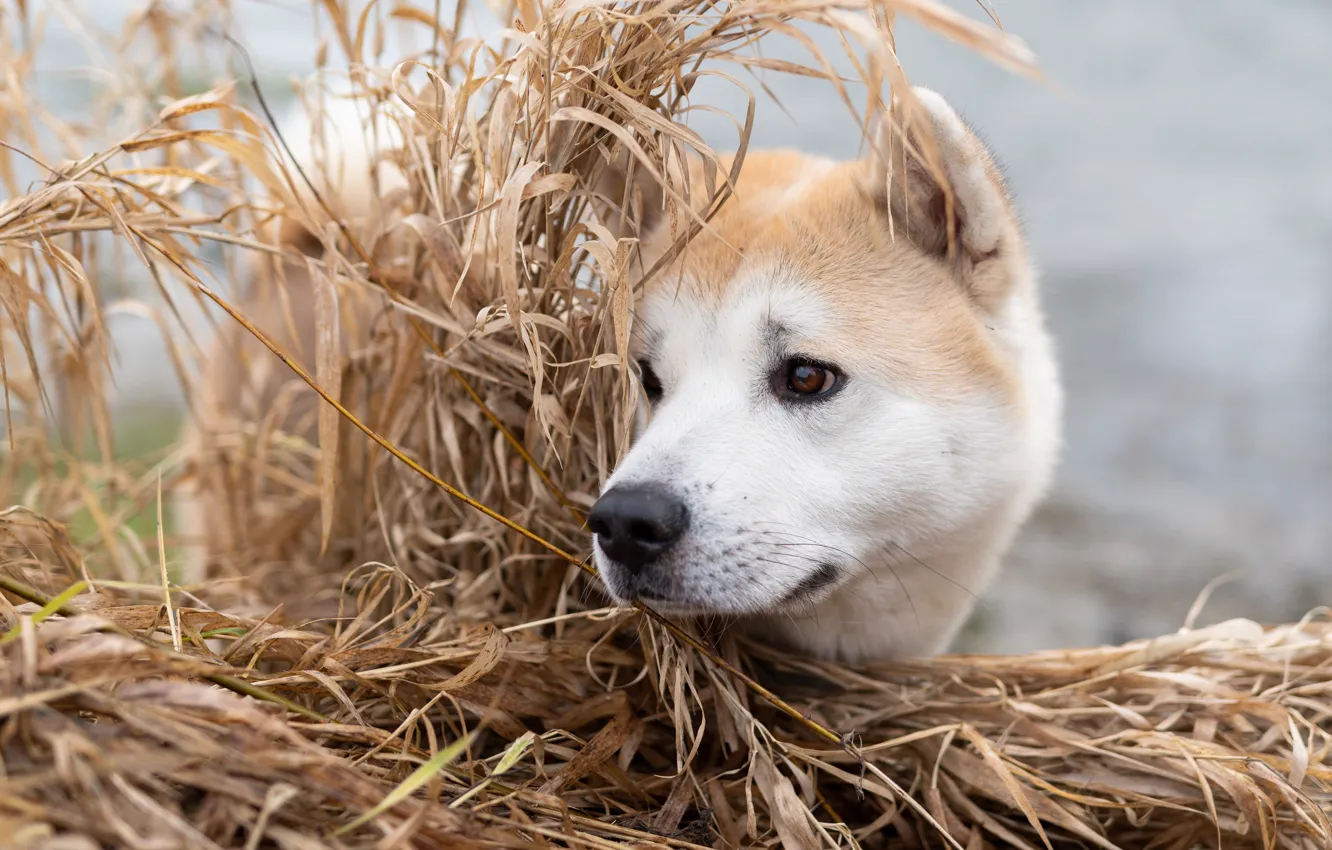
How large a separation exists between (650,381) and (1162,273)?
3918mm

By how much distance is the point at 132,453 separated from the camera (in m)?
4.27

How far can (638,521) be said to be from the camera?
140 cm

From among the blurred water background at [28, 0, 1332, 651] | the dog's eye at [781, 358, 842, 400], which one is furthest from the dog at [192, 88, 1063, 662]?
the blurred water background at [28, 0, 1332, 651]

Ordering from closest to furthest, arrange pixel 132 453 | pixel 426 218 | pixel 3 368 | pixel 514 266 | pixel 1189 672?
pixel 514 266
pixel 3 368
pixel 426 218
pixel 1189 672
pixel 132 453

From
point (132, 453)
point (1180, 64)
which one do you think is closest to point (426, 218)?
point (132, 453)

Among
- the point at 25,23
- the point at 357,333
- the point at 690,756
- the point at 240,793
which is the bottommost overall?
the point at 690,756

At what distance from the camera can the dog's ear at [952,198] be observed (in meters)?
1.59

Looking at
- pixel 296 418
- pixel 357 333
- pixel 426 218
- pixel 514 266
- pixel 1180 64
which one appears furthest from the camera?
pixel 1180 64

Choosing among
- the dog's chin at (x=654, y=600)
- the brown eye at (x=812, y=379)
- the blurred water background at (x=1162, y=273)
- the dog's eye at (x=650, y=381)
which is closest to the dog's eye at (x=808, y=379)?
the brown eye at (x=812, y=379)

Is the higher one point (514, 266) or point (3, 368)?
point (514, 266)

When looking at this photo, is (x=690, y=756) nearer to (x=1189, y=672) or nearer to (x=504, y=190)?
(x=504, y=190)

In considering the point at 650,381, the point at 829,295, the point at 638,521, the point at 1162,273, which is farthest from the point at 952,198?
the point at 1162,273

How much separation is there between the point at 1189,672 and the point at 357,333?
160 centimetres

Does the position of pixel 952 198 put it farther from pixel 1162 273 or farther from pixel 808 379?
pixel 1162 273
